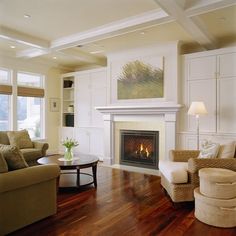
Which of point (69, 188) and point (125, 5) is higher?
point (125, 5)

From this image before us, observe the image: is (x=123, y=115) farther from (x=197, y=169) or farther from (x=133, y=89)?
(x=197, y=169)

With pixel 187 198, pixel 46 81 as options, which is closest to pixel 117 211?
pixel 187 198

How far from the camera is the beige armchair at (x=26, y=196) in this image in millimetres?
2295

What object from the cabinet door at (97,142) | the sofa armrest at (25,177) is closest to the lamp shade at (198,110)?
the sofa armrest at (25,177)

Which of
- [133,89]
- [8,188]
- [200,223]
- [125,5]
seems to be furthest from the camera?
[133,89]

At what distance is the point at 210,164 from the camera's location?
3027 millimetres

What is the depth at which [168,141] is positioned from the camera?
16.0ft

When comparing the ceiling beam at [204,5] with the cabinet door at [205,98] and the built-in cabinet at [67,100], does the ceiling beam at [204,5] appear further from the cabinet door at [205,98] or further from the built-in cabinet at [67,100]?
the built-in cabinet at [67,100]

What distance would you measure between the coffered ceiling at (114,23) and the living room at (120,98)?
17mm

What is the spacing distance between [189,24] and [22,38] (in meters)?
3.05

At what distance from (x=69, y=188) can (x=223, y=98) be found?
10.5 feet

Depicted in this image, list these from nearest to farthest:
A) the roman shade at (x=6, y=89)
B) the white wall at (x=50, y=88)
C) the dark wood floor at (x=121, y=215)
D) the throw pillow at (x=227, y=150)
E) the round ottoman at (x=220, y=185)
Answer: the dark wood floor at (x=121, y=215) < the round ottoman at (x=220, y=185) < the throw pillow at (x=227, y=150) < the roman shade at (x=6, y=89) < the white wall at (x=50, y=88)

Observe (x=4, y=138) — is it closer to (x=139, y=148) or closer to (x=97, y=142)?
(x=97, y=142)

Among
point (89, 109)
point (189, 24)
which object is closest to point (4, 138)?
point (89, 109)
